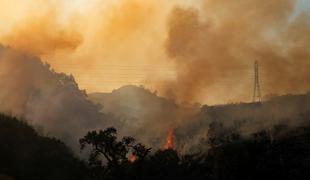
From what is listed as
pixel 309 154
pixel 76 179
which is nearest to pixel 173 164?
pixel 76 179

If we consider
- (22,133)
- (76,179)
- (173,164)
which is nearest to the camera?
(173,164)

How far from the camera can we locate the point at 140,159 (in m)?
119

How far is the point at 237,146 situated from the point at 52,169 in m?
51.9

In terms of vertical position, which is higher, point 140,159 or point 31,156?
point 31,156

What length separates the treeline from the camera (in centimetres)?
11894

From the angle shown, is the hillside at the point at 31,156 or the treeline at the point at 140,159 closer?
the treeline at the point at 140,159

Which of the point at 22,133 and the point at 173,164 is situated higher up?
the point at 22,133

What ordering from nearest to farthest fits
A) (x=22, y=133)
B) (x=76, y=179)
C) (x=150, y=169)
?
(x=150, y=169) → (x=76, y=179) → (x=22, y=133)

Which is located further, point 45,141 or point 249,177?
point 45,141

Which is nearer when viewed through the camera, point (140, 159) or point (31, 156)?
point (140, 159)

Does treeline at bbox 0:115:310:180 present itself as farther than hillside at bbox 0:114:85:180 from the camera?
No

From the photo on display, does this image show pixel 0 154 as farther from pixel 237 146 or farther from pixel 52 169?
pixel 237 146

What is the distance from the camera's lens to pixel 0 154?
156 m

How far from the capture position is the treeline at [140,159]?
390ft
